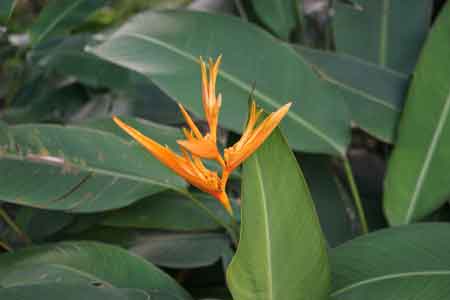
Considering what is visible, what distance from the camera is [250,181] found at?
0.49m

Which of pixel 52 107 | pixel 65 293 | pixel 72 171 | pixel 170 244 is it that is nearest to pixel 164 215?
pixel 170 244

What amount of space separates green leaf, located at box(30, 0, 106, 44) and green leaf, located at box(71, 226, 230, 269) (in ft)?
1.08

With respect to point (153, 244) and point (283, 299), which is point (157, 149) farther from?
point (153, 244)

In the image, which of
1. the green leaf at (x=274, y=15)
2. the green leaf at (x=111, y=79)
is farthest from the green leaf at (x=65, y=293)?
the green leaf at (x=274, y=15)

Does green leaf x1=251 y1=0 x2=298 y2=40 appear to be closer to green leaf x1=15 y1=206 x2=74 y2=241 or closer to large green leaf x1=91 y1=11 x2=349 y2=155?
large green leaf x1=91 y1=11 x2=349 y2=155

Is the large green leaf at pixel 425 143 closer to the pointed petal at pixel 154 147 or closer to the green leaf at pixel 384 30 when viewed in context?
the green leaf at pixel 384 30

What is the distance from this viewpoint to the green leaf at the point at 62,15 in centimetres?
90

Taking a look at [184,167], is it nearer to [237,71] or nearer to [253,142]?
[253,142]

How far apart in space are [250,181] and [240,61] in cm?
35

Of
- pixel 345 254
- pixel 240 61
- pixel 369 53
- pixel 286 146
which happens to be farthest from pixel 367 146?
pixel 286 146

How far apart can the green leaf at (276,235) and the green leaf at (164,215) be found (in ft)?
0.93

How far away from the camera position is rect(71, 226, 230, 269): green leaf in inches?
29.9

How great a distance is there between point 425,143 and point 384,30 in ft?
0.85

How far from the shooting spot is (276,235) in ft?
1.64
